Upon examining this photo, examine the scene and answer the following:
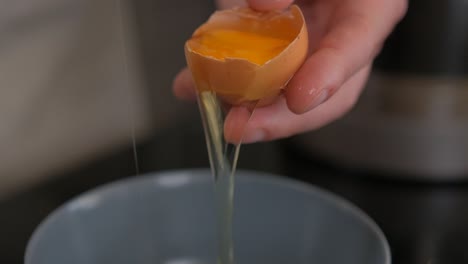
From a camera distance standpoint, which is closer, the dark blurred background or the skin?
the skin

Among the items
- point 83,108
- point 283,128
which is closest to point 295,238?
point 283,128

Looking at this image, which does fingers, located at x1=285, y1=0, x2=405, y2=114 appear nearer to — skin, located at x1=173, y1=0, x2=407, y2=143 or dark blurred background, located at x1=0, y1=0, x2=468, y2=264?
skin, located at x1=173, y1=0, x2=407, y2=143

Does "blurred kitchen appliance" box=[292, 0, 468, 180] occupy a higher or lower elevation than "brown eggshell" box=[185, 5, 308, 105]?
lower

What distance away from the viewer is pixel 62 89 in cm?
75

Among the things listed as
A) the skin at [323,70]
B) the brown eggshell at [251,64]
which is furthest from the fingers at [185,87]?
the brown eggshell at [251,64]

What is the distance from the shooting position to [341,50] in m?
0.47

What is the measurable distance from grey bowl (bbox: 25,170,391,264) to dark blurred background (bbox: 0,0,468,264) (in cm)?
9

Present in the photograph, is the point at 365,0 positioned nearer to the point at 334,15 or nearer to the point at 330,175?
the point at 334,15

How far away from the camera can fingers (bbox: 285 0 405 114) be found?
0.43 metres

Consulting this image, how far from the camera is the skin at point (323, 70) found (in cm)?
44

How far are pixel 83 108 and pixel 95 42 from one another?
7 cm

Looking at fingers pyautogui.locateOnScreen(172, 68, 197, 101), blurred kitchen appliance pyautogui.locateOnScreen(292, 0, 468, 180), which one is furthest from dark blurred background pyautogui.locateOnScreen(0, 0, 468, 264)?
fingers pyautogui.locateOnScreen(172, 68, 197, 101)

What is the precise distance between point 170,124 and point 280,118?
0.38 metres

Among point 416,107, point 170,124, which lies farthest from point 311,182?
point 170,124
